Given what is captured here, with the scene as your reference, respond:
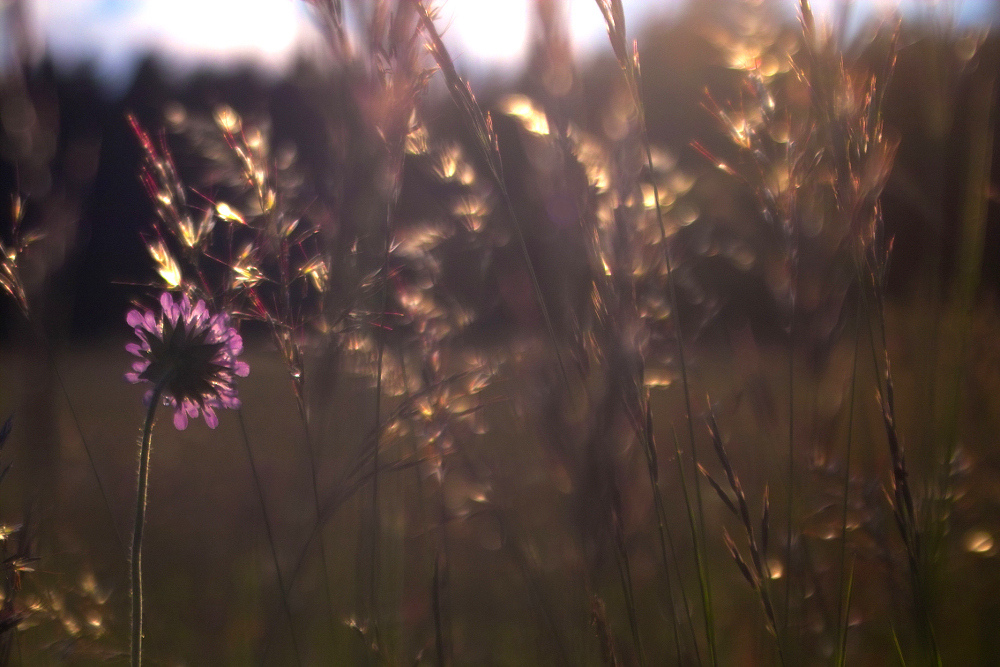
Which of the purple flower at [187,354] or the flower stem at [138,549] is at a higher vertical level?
the purple flower at [187,354]

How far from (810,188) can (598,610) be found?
0.78 metres

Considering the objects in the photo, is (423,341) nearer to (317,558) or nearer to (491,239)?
(491,239)

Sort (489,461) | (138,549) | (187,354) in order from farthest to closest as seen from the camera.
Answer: (489,461) < (187,354) < (138,549)

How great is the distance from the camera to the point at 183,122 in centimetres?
150

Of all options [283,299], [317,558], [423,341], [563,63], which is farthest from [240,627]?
[563,63]

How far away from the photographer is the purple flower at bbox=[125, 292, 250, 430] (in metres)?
0.95

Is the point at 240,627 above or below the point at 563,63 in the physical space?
below

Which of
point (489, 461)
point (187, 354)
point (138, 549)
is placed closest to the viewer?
point (138, 549)

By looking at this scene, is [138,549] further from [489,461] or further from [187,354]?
[489,461]

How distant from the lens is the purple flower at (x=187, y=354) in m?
0.95

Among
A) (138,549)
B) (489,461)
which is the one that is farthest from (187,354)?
(489,461)

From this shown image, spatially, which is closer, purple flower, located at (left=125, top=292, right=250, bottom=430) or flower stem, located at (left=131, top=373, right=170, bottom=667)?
flower stem, located at (left=131, top=373, right=170, bottom=667)

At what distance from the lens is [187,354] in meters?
0.96

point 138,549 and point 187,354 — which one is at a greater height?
point 187,354
